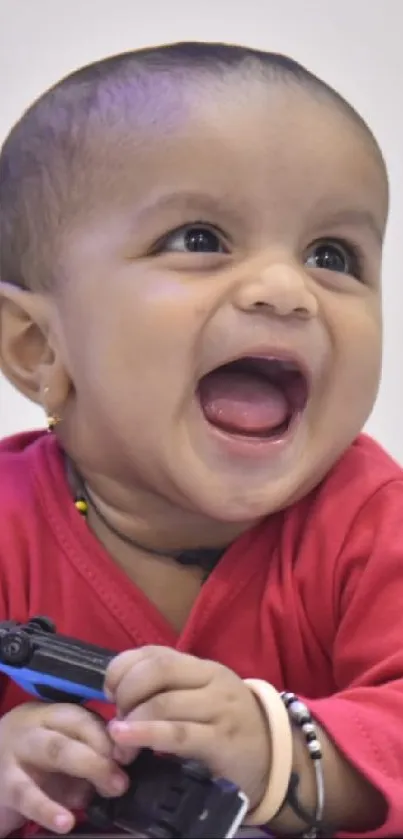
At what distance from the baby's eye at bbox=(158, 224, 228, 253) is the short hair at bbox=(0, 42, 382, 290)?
55 mm

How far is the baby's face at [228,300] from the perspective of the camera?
0.58m

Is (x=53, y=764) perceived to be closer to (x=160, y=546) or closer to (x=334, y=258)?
(x=160, y=546)

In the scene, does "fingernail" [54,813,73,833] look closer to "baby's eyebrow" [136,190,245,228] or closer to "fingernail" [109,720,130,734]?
"fingernail" [109,720,130,734]

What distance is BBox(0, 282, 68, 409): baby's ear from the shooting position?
0.65m

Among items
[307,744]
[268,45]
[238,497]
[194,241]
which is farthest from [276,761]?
[268,45]

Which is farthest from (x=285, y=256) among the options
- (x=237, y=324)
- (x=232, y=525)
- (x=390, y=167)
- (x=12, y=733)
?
(x=390, y=167)

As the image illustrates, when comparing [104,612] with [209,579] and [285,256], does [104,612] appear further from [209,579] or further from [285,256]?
[285,256]

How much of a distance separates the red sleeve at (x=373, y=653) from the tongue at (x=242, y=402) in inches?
3.1

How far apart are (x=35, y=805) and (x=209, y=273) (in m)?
0.26

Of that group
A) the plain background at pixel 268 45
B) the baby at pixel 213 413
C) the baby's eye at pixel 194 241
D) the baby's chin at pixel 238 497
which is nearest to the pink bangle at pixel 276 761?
the baby at pixel 213 413

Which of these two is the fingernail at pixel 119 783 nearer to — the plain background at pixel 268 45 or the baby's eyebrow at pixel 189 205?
the baby's eyebrow at pixel 189 205

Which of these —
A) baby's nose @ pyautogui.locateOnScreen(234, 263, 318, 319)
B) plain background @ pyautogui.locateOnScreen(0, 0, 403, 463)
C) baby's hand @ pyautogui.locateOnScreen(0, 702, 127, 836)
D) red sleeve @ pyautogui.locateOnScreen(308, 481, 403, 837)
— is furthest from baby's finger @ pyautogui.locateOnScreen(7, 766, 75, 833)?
plain background @ pyautogui.locateOnScreen(0, 0, 403, 463)

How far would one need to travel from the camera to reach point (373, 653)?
595mm

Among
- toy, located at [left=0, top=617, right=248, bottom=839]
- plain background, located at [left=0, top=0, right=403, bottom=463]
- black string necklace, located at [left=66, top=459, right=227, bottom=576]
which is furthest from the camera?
plain background, located at [left=0, top=0, right=403, bottom=463]
